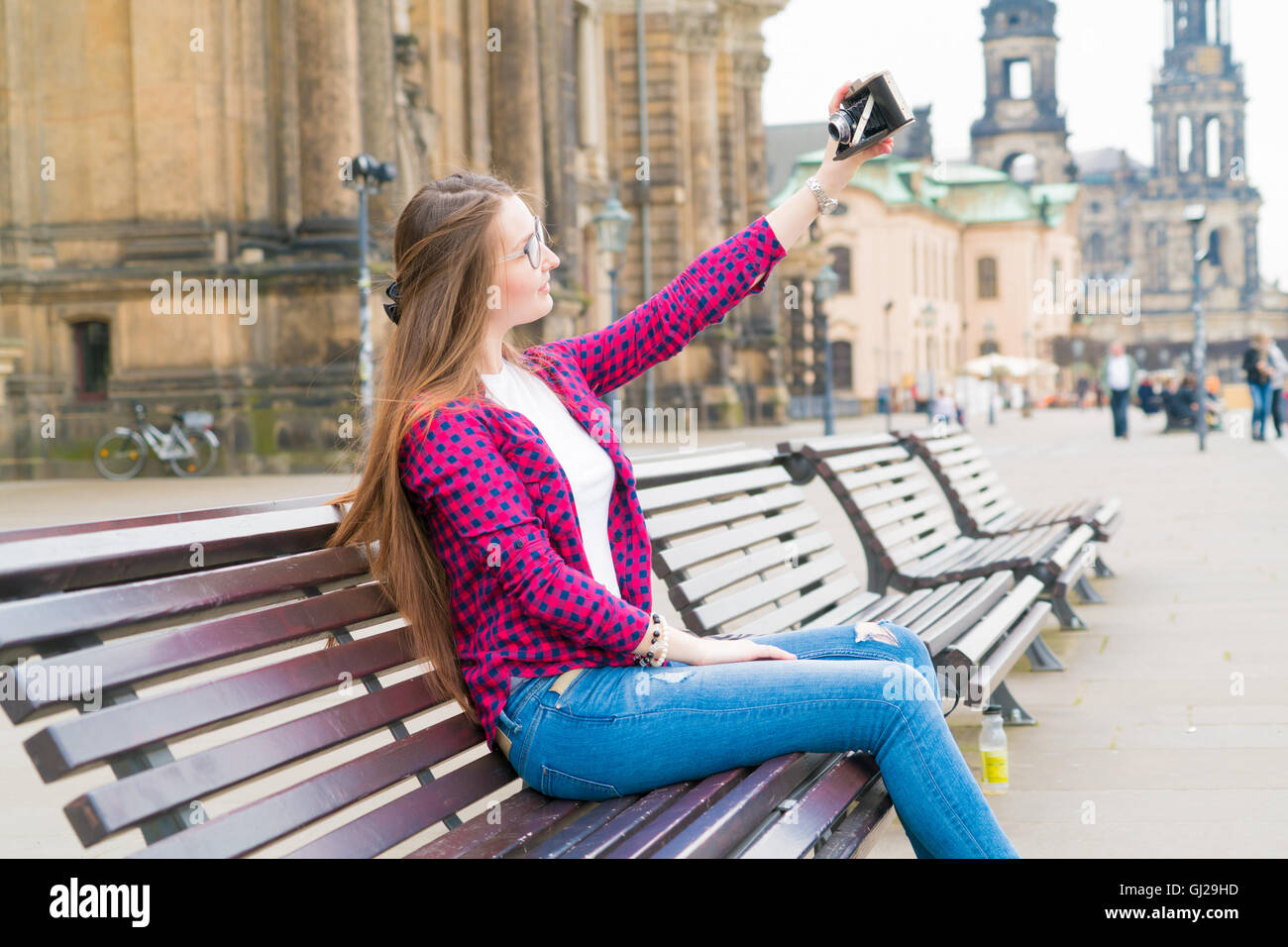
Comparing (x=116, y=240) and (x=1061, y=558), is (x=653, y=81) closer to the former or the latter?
(x=116, y=240)

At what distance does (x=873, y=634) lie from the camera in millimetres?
3330

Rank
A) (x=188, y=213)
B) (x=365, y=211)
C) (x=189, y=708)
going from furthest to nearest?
(x=188, y=213), (x=365, y=211), (x=189, y=708)

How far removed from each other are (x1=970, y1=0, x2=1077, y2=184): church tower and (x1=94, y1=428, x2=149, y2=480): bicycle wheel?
101 m

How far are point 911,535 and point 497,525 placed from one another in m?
4.19

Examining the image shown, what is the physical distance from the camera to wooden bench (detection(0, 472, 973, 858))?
86.4 inches

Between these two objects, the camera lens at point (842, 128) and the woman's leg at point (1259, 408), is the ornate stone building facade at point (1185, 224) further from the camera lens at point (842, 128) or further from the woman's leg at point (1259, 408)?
the camera lens at point (842, 128)

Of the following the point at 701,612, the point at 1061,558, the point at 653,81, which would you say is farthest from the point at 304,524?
the point at 653,81

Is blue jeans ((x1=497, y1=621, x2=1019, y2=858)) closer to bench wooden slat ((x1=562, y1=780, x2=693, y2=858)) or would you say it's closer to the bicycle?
bench wooden slat ((x1=562, y1=780, x2=693, y2=858))

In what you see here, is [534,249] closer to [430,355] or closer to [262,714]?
[430,355]

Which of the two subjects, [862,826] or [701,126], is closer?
[862,826]

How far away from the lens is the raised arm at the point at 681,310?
3.68 meters

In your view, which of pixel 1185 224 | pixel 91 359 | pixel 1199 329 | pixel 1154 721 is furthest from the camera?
pixel 1185 224

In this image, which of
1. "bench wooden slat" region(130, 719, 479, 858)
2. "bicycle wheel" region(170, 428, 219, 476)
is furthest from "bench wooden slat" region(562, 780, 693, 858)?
"bicycle wheel" region(170, 428, 219, 476)

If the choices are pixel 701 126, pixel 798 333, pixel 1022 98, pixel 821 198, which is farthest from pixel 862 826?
pixel 1022 98
